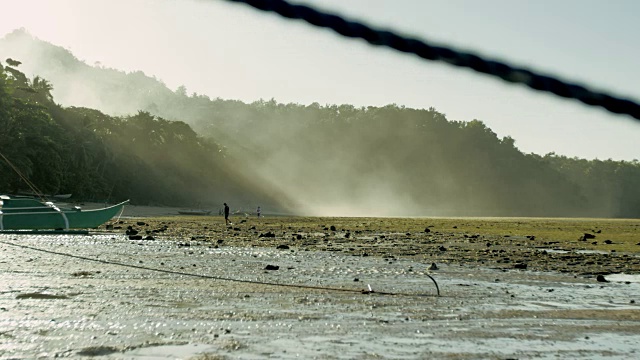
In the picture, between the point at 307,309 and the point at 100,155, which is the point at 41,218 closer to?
the point at 307,309

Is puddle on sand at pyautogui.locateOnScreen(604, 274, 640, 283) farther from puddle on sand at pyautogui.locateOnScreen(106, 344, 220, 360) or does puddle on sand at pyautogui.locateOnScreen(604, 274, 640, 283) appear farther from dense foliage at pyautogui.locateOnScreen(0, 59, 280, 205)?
dense foliage at pyautogui.locateOnScreen(0, 59, 280, 205)

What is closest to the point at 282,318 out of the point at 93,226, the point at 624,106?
the point at 624,106

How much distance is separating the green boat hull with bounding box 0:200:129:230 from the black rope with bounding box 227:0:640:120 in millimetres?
26898

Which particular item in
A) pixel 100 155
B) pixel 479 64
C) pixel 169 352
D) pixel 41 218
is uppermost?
pixel 100 155

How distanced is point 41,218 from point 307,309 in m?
21.4

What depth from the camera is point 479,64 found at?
163cm

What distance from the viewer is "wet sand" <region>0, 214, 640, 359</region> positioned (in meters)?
7.96

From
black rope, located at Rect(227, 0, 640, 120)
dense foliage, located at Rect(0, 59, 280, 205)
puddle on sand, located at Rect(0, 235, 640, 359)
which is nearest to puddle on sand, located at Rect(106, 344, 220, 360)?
puddle on sand, located at Rect(0, 235, 640, 359)

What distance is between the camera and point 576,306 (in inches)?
464

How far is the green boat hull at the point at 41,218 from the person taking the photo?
28.2m

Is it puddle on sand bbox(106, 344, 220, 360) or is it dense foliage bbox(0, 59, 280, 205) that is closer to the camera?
puddle on sand bbox(106, 344, 220, 360)

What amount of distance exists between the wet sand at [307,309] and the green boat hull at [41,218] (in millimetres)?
8474

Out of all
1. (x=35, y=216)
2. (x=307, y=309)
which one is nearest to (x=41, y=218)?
(x=35, y=216)

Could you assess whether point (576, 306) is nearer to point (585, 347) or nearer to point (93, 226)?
point (585, 347)
